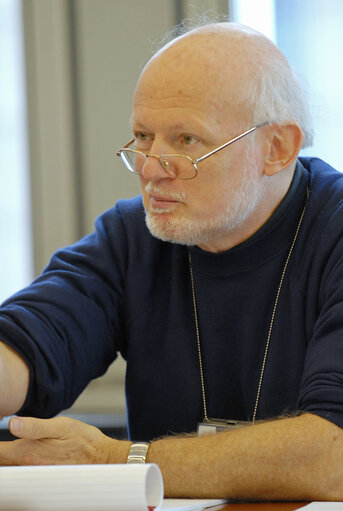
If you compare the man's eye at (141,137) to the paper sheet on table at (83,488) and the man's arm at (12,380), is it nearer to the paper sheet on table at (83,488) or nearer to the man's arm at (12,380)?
the man's arm at (12,380)

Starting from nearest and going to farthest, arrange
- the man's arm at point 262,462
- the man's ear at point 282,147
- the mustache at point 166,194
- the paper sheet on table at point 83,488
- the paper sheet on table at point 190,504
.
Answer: the paper sheet on table at point 83,488 → the paper sheet on table at point 190,504 → the man's arm at point 262,462 → the mustache at point 166,194 → the man's ear at point 282,147

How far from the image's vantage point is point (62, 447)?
1.45 m

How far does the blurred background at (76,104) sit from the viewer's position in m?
3.01

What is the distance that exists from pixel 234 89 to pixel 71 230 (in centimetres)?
149

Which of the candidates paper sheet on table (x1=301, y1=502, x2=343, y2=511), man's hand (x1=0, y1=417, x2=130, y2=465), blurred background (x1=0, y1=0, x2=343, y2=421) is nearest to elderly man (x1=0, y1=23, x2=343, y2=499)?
man's hand (x1=0, y1=417, x2=130, y2=465)

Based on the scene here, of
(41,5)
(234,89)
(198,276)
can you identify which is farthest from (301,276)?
(41,5)

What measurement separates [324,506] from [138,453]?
14.1 inches

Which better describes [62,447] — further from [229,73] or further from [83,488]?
[229,73]

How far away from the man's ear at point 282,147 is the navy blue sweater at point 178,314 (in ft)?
0.23

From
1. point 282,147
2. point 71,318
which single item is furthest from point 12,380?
point 282,147

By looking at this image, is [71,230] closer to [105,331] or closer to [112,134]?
[112,134]

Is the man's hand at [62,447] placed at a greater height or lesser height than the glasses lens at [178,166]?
lesser

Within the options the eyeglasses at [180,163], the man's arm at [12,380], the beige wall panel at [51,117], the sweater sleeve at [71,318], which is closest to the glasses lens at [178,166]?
the eyeglasses at [180,163]

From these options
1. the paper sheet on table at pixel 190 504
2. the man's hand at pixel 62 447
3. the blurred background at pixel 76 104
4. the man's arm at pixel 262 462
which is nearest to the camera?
the paper sheet on table at pixel 190 504
